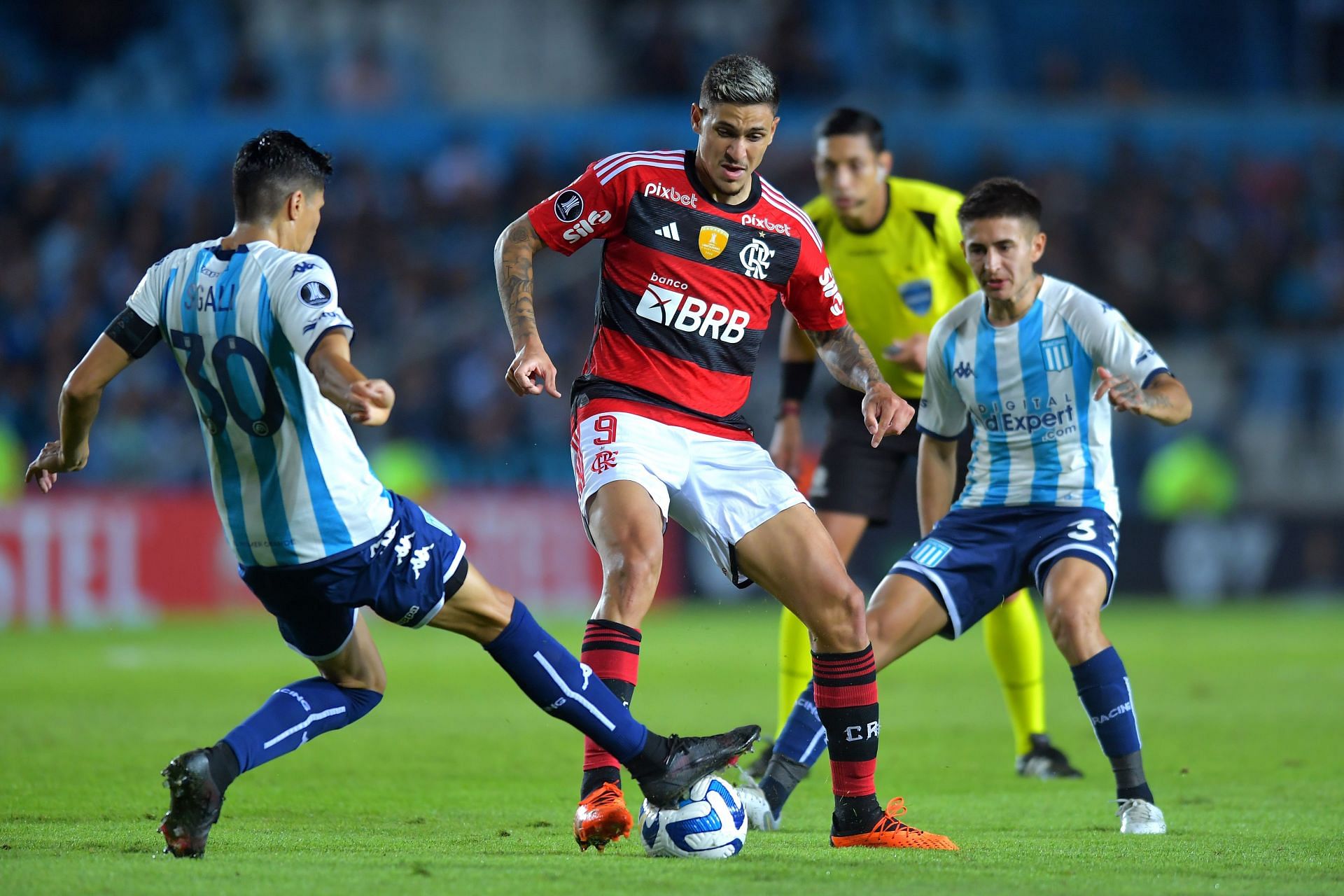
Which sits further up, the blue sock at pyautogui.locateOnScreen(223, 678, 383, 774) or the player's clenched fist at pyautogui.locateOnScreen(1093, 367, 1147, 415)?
the player's clenched fist at pyautogui.locateOnScreen(1093, 367, 1147, 415)

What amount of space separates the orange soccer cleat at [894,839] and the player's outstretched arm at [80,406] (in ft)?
8.22

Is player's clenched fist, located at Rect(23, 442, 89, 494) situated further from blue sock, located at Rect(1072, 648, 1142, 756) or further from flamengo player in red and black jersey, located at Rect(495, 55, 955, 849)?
blue sock, located at Rect(1072, 648, 1142, 756)

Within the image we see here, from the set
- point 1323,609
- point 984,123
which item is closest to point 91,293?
point 984,123

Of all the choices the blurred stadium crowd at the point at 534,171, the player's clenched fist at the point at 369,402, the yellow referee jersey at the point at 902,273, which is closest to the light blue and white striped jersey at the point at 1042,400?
the yellow referee jersey at the point at 902,273

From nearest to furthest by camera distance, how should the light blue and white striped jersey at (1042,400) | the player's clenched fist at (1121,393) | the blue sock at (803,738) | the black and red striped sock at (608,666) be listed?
the black and red striped sock at (608,666) < the player's clenched fist at (1121,393) < the blue sock at (803,738) < the light blue and white striped jersey at (1042,400)

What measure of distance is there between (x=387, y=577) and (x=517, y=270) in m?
1.16

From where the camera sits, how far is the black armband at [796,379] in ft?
23.3

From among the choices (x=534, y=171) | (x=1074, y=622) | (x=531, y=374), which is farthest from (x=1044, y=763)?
(x=534, y=171)

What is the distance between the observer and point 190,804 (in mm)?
4441

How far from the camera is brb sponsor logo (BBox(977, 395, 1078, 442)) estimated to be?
5973mm

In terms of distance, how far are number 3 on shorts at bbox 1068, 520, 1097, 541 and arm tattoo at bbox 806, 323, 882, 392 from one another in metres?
0.98

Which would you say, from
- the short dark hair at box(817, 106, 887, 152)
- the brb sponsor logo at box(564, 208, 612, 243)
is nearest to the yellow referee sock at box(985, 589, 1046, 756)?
the short dark hair at box(817, 106, 887, 152)

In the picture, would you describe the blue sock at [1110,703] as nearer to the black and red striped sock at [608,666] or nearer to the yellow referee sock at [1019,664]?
the yellow referee sock at [1019,664]

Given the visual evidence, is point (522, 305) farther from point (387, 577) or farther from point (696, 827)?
point (696, 827)
